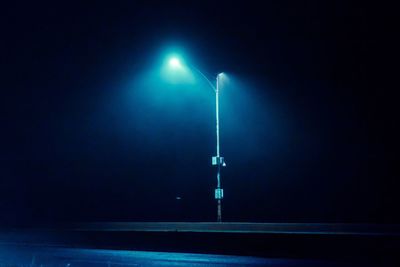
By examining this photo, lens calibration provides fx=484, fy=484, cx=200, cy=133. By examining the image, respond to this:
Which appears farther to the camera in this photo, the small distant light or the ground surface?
the small distant light

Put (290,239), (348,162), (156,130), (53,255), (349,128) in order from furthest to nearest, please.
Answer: (156,130) < (349,128) < (348,162) < (53,255) < (290,239)

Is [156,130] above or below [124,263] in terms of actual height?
above

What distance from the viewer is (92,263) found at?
1270cm

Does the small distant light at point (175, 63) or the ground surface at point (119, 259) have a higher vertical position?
the small distant light at point (175, 63)

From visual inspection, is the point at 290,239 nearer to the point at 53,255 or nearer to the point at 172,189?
the point at 53,255

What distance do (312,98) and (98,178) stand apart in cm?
2075

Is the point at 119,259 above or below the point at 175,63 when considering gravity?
below

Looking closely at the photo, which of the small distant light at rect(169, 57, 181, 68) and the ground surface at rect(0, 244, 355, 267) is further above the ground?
the small distant light at rect(169, 57, 181, 68)

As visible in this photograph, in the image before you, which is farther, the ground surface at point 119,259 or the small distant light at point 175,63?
the small distant light at point 175,63

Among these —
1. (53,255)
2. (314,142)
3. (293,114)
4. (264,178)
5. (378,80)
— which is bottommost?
(53,255)

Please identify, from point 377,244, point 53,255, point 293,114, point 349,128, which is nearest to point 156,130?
point 293,114

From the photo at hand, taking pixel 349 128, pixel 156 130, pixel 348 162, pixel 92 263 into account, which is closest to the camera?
pixel 92 263

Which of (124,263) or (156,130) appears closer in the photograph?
(124,263)

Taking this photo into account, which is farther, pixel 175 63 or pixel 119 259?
pixel 175 63
